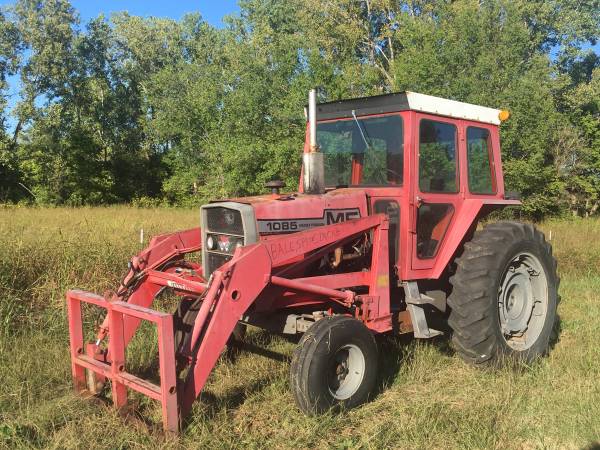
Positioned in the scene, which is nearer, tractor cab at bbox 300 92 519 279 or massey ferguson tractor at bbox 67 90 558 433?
massey ferguson tractor at bbox 67 90 558 433

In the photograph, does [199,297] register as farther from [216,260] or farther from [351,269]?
[351,269]

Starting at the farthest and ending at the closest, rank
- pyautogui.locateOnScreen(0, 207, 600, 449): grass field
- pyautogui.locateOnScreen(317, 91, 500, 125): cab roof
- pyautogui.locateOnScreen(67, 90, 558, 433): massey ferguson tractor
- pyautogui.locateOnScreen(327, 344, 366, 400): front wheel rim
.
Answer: pyautogui.locateOnScreen(317, 91, 500, 125): cab roof < pyautogui.locateOnScreen(327, 344, 366, 400): front wheel rim < pyautogui.locateOnScreen(67, 90, 558, 433): massey ferguson tractor < pyautogui.locateOnScreen(0, 207, 600, 449): grass field

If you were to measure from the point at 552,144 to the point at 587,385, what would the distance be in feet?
67.6

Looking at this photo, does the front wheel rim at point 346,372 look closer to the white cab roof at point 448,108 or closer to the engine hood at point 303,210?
the engine hood at point 303,210

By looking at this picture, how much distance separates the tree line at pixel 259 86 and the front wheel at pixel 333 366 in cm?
1678

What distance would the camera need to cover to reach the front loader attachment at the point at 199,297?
3.39 metres

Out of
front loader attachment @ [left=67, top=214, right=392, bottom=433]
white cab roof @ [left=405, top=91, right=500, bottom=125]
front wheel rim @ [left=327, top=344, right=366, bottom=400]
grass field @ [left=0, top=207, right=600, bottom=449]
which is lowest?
grass field @ [left=0, top=207, right=600, bottom=449]

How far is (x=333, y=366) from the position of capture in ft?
12.9

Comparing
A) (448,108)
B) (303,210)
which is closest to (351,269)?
(303,210)

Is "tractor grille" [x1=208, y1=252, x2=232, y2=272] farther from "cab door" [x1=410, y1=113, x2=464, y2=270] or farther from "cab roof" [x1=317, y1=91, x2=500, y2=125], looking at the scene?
"cab roof" [x1=317, y1=91, x2=500, y2=125]

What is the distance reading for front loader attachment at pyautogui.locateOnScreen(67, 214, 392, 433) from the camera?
339 cm

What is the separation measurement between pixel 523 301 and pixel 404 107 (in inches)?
89.9

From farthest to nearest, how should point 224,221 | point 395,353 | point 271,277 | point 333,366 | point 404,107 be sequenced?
point 395,353 → point 404,107 → point 224,221 → point 333,366 → point 271,277

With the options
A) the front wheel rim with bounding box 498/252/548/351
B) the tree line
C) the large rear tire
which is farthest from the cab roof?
the tree line
